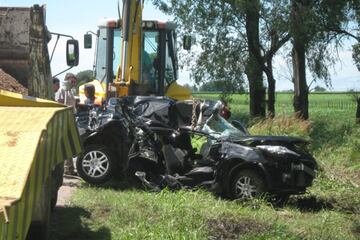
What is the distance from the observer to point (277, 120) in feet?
61.3

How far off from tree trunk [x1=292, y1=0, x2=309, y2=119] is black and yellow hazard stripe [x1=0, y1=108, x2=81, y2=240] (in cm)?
1420

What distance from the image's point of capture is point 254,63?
77.6 feet

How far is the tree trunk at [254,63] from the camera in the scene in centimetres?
2184

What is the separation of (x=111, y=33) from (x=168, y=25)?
1.27 metres

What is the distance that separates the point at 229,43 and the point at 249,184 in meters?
15.6

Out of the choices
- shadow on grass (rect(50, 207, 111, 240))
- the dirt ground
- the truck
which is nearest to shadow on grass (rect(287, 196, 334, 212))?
shadow on grass (rect(50, 207, 111, 240))

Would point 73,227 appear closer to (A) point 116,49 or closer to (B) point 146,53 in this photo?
(B) point 146,53

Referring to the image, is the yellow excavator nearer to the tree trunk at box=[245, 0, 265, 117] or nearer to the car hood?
the car hood

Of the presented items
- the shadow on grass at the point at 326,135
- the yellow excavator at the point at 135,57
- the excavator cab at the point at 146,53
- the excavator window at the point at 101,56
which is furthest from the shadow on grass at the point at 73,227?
the shadow on grass at the point at 326,135

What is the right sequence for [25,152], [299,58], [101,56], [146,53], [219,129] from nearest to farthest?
[25,152], [219,129], [146,53], [101,56], [299,58]

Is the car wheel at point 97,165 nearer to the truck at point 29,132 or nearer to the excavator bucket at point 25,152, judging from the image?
the truck at point 29,132

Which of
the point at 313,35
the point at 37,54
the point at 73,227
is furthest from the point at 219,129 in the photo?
the point at 313,35

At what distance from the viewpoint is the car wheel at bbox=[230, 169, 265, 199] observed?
8.83 meters

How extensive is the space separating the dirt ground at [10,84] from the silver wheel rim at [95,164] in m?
2.30
